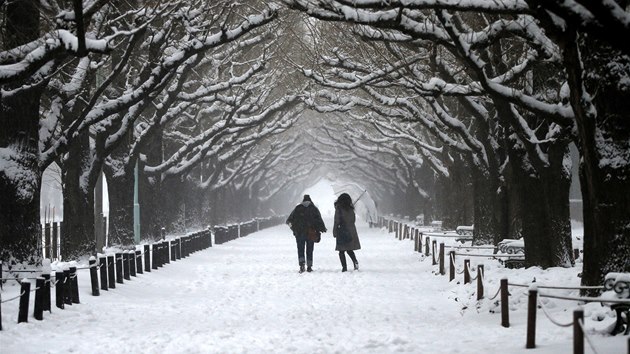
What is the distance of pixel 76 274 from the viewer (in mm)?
14312

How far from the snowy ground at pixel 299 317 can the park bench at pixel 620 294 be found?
23 centimetres

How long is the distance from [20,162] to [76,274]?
274 centimetres

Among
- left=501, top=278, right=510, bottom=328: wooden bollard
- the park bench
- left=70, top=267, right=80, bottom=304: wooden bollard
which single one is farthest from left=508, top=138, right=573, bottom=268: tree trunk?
left=70, top=267, right=80, bottom=304: wooden bollard

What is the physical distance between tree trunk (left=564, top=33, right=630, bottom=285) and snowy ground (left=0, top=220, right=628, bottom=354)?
93cm

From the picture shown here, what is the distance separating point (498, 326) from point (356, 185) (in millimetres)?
83578

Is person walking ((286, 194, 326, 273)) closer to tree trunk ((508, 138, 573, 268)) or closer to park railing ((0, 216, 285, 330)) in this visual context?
park railing ((0, 216, 285, 330))

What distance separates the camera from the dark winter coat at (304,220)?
72.3 ft

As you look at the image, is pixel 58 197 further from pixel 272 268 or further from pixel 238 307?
pixel 238 307

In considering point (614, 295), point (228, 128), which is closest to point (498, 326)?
point (614, 295)

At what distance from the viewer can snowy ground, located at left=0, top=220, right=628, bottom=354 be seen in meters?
10.4

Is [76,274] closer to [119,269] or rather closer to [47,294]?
[47,294]

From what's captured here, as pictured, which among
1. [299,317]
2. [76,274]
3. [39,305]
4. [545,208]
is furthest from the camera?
[545,208]

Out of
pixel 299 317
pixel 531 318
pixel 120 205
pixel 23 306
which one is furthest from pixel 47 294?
pixel 120 205

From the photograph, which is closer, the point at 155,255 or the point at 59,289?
the point at 59,289
